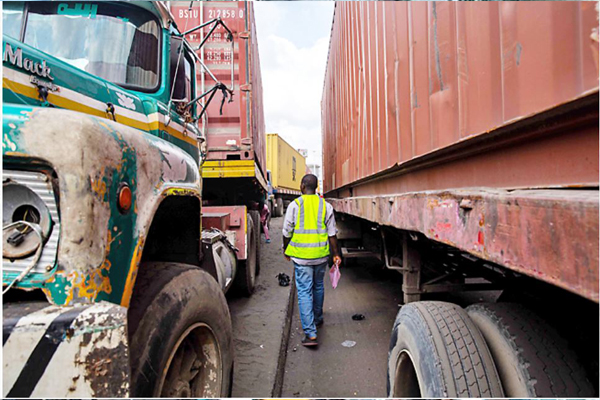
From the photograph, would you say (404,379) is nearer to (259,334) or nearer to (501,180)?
(501,180)

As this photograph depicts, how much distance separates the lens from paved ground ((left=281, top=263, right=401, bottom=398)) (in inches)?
104

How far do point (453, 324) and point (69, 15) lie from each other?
277 centimetres

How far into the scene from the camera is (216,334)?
1.69 m

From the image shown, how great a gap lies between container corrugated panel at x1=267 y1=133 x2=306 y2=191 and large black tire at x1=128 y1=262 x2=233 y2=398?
14.4 meters

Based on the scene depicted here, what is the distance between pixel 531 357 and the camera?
112 centimetres

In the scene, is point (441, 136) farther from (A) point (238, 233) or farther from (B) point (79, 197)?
(A) point (238, 233)

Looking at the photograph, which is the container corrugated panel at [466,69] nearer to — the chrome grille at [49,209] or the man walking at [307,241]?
the man walking at [307,241]

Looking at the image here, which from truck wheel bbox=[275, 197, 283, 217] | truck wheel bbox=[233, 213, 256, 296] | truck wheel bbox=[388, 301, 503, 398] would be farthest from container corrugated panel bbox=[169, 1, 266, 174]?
truck wheel bbox=[275, 197, 283, 217]

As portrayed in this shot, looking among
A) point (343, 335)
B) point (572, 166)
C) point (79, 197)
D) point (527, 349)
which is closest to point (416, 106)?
point (572, 166)

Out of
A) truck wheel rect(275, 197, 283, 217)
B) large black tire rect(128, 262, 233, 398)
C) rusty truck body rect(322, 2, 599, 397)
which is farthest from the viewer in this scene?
truck wheel rect(275, 197, 283, 217)

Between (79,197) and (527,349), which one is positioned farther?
(527,349)

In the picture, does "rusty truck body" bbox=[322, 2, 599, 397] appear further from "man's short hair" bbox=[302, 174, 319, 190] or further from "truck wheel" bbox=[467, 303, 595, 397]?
"man's short hair" bbox=[302, 174, 319, 190]

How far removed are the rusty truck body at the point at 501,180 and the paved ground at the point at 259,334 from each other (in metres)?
1.22

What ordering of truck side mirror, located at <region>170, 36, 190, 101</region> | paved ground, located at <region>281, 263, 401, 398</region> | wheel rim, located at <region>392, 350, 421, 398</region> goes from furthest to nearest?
paved ground, located at <region>281, 263, 401, 398</region> → truck side mirror, located at <region>170, 36, 190, 101</region> → wheel rim, located at <region>392, 350, 421, 398</region>
